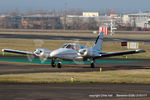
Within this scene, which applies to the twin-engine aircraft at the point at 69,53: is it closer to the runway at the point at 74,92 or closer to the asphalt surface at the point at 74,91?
the asphalt surface at the point at 74,91

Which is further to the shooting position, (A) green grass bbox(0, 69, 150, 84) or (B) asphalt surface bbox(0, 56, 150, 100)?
(A) green grass bbox(0, 69, 150, 84)

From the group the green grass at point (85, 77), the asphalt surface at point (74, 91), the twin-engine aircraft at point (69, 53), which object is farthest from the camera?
the twin-engine aircraft at point (69, 53)

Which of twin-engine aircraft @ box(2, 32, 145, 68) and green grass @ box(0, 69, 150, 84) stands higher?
twin-engine aircraft @ box(2, 32, 145, 68)

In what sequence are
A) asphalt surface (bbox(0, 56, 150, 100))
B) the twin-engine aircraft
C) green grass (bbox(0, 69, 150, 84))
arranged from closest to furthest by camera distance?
asphalt surface (bbox(0, 56, 150, 100)) → green grass (bbox(0, 69, 150, 84)) → the twin-engine aircraft

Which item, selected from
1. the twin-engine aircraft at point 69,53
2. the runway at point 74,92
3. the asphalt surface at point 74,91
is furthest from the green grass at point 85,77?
the twin-engine aircraft at point 69,53

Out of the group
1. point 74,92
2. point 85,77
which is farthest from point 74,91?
point 85,77

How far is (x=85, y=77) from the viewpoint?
3512 cm

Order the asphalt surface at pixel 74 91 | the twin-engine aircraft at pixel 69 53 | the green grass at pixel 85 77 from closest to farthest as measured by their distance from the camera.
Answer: the asphalt surface at pixel 74 91
the green grass at pixel 85 77
the twin-engine aircraft at pixel 69 53

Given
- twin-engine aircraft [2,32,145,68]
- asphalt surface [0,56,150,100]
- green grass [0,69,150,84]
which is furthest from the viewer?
twin-engine aircraft [2,32,145,68]

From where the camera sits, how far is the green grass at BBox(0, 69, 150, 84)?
107ft

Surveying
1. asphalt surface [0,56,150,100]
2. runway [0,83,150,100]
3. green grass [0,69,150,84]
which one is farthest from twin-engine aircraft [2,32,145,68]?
runway [0,83,150,100]

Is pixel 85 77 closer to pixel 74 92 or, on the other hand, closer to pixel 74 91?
pixel 74 91

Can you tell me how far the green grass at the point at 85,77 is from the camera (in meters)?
32.5

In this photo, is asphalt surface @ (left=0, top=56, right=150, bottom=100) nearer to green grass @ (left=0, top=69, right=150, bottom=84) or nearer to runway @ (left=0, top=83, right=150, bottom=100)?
runway @ (left=0, top=83, right=150, bottom=100)
